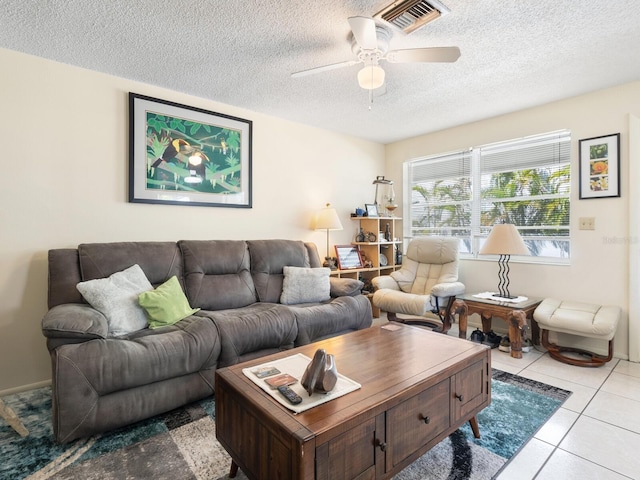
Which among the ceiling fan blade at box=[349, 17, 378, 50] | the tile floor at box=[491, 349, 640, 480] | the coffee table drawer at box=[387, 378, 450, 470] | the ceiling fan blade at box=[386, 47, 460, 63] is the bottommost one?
the tile floor at box=[491, 349, 640, 480]

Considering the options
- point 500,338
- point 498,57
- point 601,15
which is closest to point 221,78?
point 498,57

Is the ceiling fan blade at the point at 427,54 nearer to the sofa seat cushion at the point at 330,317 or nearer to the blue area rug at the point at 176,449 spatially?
the sofa seat cushion at the point at 330,317

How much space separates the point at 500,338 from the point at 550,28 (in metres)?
2.61

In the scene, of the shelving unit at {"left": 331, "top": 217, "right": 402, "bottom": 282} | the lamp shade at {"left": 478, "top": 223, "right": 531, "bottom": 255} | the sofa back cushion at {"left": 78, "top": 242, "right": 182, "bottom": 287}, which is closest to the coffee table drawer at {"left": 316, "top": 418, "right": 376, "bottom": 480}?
the sofa back cushion at {"left": 78, "top": 242, "right": 182, "bottom": 287}

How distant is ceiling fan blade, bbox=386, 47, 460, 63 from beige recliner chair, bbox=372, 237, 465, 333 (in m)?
2.09

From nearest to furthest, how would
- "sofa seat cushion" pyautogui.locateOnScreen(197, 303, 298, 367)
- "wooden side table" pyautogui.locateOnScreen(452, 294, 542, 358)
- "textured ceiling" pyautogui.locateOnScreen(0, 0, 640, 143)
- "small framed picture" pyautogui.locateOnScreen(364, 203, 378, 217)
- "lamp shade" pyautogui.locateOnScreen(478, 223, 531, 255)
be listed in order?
1. "textured ceiling" pyautogui.locateOnScreen(0, 0, 640, 143)
2. "sofa seat cushion" pyautogui.locateOnScreen(197, 303, 298, 367)
3. "wooden side table" pyautogui.locateOnScreen(452, 294, 542, 358)
4. "lamp shade" pyautogui.locateOnScreen(478, 223, 531, 255)
5. "small framed picture" pyautogui.locateOnScreen(364, 203, 378, 217)

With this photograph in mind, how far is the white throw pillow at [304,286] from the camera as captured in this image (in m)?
3.05

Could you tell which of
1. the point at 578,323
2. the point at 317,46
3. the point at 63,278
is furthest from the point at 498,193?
the point at 63,278

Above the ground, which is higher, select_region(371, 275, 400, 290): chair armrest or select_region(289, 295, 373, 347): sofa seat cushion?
select_region(371, 275, 400, 290): chair armrest

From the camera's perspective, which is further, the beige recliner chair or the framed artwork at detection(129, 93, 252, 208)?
the beige recliner chair

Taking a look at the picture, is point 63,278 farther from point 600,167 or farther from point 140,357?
point 600,167

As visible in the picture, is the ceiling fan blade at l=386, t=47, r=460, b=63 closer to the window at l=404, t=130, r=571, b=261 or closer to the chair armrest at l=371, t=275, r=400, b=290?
the window at l=404, t=130, r=571, b=261

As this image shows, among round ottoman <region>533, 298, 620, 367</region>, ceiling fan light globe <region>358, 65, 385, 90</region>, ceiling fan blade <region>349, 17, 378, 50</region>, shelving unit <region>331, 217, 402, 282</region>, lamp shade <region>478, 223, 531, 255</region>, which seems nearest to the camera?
ceiling fan blade <region>349, 17, 378, 50</region>

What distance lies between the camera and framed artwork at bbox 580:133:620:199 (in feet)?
9.43
